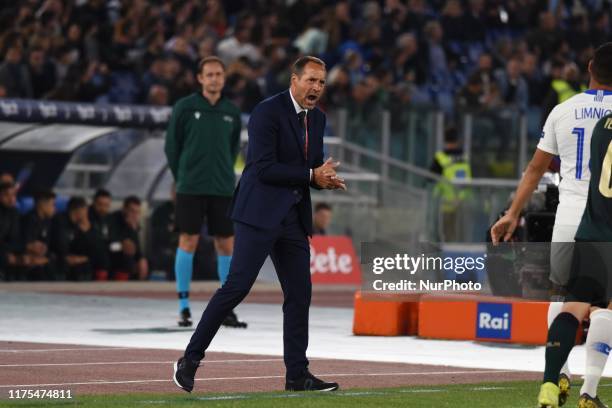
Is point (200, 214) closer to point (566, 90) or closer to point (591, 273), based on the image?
point (591, 273)

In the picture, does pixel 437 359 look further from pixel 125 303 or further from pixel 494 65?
pixel 494 65

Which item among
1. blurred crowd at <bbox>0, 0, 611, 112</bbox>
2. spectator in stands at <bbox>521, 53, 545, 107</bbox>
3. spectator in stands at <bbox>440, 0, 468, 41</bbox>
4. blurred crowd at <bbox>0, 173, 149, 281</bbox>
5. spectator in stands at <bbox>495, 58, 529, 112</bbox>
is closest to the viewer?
blurred crowd at <bbox>0, 173, 149, 281</bbox>

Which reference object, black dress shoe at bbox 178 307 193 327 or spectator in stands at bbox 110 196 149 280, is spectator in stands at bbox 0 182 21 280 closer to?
spectator in stands at bbox 110 196 149 280

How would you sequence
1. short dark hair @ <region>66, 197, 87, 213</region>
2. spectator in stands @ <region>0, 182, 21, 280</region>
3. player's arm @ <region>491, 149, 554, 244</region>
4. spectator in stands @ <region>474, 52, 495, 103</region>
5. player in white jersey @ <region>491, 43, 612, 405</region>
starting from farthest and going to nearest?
1. spectator in stands @ <region>474, 52, 495, 103</region>
2. short dark hair @ <region>66, 197, 87, 213</region>
3. spectator in stands @ <region>0, 182, 21, 280</region>
4. player in white jersey @ <region>491, 43, 612, 405</region>
5. player's arm @ <region>491, 149, 554, 244</region>

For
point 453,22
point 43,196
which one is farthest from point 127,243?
point 453,22

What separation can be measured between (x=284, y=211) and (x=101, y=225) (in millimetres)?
12650

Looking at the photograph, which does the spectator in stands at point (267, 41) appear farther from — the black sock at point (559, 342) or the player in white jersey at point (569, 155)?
the black sock at point (559, 342)

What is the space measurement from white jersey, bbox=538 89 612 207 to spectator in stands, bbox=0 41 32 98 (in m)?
14.9

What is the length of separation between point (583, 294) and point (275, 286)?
1458 centimetres

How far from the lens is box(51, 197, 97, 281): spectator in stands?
22.2 m

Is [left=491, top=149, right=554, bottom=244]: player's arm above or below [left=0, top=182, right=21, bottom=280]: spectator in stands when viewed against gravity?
above

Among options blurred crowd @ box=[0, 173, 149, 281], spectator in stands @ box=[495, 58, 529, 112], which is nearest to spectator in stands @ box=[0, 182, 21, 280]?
blurred crowd @ box=[0, 173, 149, 281]

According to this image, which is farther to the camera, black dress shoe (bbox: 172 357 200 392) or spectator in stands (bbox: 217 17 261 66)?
spectator in stands (bbox: 217 17 261 66)

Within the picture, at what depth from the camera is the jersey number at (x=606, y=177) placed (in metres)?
9.24
